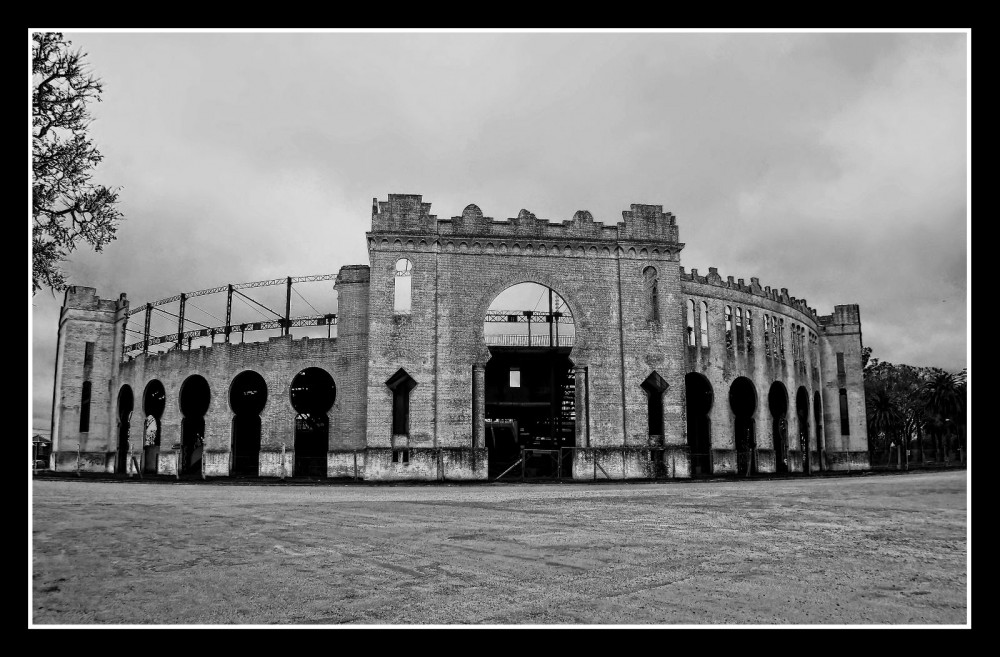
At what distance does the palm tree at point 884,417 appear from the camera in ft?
225

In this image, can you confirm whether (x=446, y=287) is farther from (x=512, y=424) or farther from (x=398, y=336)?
(x=512, y=424)

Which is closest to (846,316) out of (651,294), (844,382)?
(844,382)

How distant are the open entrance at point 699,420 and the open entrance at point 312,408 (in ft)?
63.4

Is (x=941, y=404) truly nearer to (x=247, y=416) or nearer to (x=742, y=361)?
(x=742, y=361)

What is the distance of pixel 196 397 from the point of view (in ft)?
156

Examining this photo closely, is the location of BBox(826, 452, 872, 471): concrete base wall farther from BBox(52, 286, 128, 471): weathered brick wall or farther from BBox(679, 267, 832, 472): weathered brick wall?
BBox(52, 286, 128, 471): weathered brick wall

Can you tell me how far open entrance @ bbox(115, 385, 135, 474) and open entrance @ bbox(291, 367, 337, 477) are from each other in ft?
40.4

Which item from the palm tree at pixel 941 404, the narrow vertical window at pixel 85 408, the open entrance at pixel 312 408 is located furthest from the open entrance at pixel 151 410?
the palm tree at pixel 941 404

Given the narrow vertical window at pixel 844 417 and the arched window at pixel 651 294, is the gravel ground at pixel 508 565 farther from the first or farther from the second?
the narrow vertical window at pixel 844 417

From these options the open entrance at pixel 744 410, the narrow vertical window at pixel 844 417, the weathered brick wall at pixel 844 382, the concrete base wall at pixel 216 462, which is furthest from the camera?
the narrow vertical window at pixel 844 417

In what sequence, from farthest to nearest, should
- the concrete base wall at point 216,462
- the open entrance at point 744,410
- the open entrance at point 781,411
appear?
the open entrance at point 781,411 < the open entrance at point 744,410 < the concrete base wall at point 216,462

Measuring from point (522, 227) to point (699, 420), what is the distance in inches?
623

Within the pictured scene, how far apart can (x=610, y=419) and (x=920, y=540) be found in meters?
24.3

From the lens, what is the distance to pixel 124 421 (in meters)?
49.8
